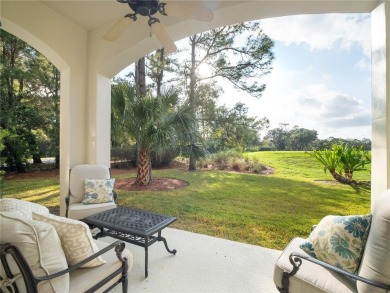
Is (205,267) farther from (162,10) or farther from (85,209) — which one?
(162,10)

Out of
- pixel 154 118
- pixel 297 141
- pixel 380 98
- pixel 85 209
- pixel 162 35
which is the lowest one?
pixel 85 209

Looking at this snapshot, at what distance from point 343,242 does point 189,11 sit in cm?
205

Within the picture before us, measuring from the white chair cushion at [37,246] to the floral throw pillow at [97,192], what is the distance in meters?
1.67

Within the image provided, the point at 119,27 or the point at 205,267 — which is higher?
the point at 119,27

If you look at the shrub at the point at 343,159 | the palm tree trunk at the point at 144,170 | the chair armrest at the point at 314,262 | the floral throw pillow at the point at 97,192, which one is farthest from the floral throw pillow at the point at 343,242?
the palm tree trunk at the point at 144,170

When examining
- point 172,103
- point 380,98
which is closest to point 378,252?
point 380,98

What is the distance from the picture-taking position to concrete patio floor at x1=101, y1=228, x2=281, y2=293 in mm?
1780

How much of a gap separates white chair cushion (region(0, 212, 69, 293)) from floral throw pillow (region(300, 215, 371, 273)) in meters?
1.60

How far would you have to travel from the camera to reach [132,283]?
179 centimetres

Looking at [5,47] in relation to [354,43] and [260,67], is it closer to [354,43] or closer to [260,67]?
[260,67]

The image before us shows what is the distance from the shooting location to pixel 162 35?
1.89 meters

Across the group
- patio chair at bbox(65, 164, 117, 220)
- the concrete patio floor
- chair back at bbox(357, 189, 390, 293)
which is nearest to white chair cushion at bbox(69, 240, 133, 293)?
the concrete patio floor

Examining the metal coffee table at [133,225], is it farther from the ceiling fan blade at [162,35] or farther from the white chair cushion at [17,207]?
the ceiling fan blade at [162,35]

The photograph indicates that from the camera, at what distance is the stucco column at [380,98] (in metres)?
1.72
